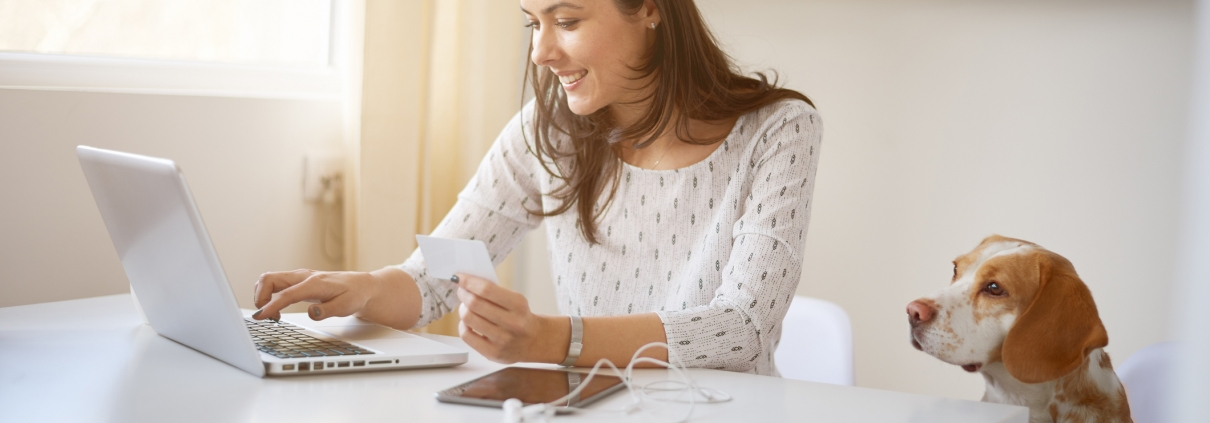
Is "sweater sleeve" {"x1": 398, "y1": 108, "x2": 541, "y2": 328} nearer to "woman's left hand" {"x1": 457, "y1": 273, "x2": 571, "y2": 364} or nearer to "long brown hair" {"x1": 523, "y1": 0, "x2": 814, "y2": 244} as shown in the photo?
"long brown hair" {"x1": 523, "y1": 0, "x2": 814, "y2": 244}

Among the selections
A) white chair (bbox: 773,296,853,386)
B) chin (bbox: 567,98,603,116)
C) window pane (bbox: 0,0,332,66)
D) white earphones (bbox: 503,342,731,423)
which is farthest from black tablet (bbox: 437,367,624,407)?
window pane (bbox: 0,0,332,66)

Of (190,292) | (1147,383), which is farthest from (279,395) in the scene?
(1147,383)

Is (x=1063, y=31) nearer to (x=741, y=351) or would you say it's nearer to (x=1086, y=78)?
(x=1086, y=78)

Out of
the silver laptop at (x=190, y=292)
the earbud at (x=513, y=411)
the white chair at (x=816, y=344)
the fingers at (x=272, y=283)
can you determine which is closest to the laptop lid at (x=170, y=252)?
the silver laptop at (x=190, y=292)

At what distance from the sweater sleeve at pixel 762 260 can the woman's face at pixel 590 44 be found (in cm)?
21

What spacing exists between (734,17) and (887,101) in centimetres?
39

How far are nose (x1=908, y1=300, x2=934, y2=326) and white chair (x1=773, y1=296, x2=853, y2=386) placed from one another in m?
0.48

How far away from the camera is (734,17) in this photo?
2.01 m

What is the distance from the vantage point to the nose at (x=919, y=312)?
90cm

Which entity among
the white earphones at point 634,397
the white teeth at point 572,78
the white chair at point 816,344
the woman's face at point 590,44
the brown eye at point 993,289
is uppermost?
the woman's face at point 590,44

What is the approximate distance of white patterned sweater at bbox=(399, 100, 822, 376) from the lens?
3.37 ft

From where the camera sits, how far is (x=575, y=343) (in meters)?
0.91

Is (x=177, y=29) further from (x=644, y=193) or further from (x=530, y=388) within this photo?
(x=530, y=388)

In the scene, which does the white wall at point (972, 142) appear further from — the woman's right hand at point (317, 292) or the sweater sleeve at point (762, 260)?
the woman's right hand at point (317, 292)
